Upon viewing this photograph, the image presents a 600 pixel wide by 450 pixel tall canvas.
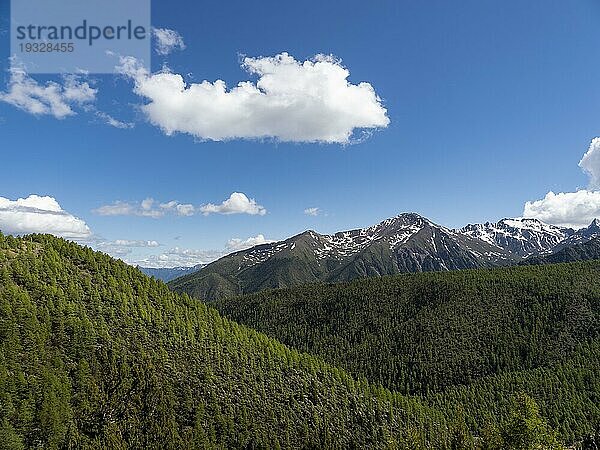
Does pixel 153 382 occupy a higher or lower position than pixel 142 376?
lower

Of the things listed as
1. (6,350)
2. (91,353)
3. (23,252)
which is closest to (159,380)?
(91,353)

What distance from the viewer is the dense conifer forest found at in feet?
268

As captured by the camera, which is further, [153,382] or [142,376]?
[153,382]

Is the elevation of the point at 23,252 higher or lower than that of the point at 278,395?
higher

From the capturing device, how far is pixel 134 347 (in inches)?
4277

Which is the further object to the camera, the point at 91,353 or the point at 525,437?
the point at 91,353

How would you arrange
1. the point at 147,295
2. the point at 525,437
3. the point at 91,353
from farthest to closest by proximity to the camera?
1. the point at 147,295
2. the point at 91,353
3. the point at 525,437

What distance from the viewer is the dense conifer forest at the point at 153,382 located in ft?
268

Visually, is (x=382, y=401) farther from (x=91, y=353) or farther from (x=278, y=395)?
(x=91, y=353)

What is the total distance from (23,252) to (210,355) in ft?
196

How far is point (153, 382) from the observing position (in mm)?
103688

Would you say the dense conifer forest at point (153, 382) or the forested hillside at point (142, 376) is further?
the forested hillside at point (142, 376)

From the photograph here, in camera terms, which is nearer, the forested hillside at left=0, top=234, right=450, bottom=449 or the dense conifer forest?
the dense conifer forest

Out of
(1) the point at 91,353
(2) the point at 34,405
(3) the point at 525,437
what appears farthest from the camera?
(1) the point at 91,353
